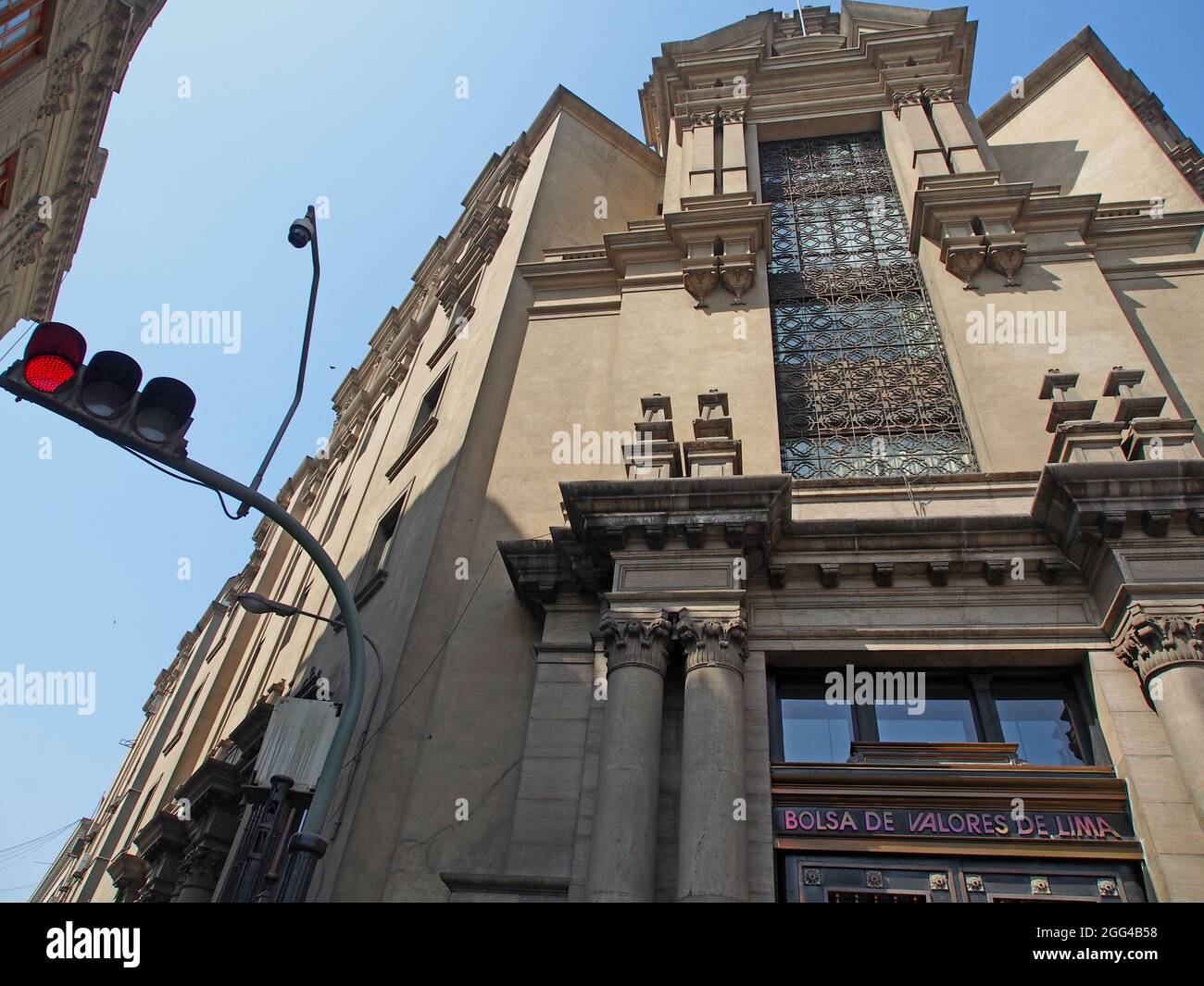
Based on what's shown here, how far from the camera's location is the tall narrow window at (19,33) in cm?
2109

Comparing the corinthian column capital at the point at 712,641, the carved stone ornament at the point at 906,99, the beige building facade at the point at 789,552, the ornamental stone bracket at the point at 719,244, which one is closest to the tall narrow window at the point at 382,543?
the beige building facade at the point at 789,552

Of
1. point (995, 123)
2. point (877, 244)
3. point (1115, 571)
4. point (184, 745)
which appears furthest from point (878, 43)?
point (184, 745)

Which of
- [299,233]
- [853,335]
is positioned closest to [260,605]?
[299,233]

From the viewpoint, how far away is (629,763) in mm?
9125

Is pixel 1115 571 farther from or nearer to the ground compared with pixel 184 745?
nearer to the ground

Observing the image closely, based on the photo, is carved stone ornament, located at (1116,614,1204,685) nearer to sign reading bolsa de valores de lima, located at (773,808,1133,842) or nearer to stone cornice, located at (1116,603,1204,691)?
stone cornice, located at (1116,603,1204,691)

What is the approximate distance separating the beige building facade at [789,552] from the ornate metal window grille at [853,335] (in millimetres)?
70

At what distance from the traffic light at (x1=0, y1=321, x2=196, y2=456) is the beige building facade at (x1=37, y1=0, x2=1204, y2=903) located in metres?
4.78

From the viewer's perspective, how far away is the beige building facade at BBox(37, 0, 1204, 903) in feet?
30.4

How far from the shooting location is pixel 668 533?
10898 millimetres

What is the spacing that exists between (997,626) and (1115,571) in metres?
1.37

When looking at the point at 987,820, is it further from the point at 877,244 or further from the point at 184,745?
the point at 184,745

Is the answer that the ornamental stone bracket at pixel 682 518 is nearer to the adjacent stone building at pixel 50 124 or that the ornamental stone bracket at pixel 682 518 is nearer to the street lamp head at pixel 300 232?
the street lamp head at pixel 300 232

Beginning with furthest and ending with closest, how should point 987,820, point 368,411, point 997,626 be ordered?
point 368,411 < point 997,626 < point 987,820
